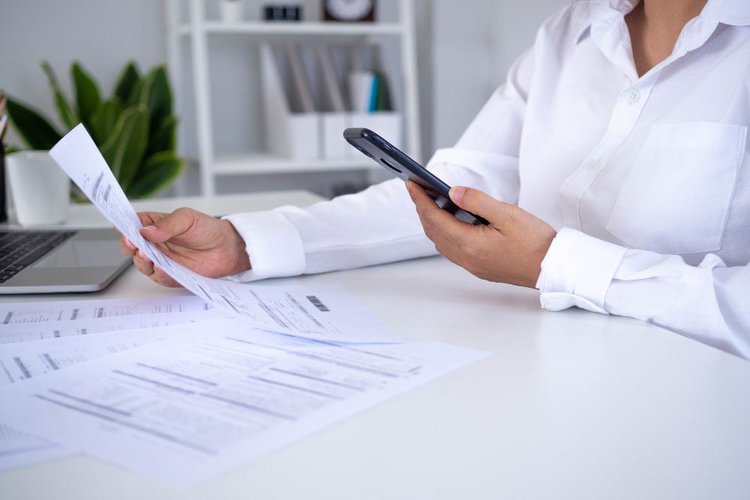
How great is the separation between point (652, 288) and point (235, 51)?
7.73ft

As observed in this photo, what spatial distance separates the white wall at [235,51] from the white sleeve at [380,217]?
1.52m

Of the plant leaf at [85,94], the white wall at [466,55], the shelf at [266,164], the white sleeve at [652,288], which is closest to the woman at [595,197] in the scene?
the white sleeve at [652,288]

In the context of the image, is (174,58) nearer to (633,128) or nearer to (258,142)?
(258,142)

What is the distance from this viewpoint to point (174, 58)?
8.73ft

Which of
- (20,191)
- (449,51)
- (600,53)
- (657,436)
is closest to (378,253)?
(600,53)

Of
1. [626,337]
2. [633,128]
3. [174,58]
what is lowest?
[626,337]

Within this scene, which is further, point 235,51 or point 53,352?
point 235,51

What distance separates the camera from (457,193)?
2.34ft

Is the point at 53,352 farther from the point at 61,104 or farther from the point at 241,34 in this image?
the point at 241,34

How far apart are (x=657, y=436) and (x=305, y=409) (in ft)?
0.69

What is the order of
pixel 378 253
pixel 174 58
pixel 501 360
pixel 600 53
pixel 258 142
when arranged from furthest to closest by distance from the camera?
pixel 258 142 < pixel 174 58 < pixel 600 53 < pixel 378 253 < pixel 501 360

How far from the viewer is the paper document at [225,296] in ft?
2.04

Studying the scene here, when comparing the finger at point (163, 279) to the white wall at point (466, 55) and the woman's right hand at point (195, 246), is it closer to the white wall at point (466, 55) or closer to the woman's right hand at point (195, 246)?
the woman's right hand at point (195, 246)

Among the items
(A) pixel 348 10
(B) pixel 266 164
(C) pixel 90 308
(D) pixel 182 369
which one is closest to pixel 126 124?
(B) pixel 266 164
